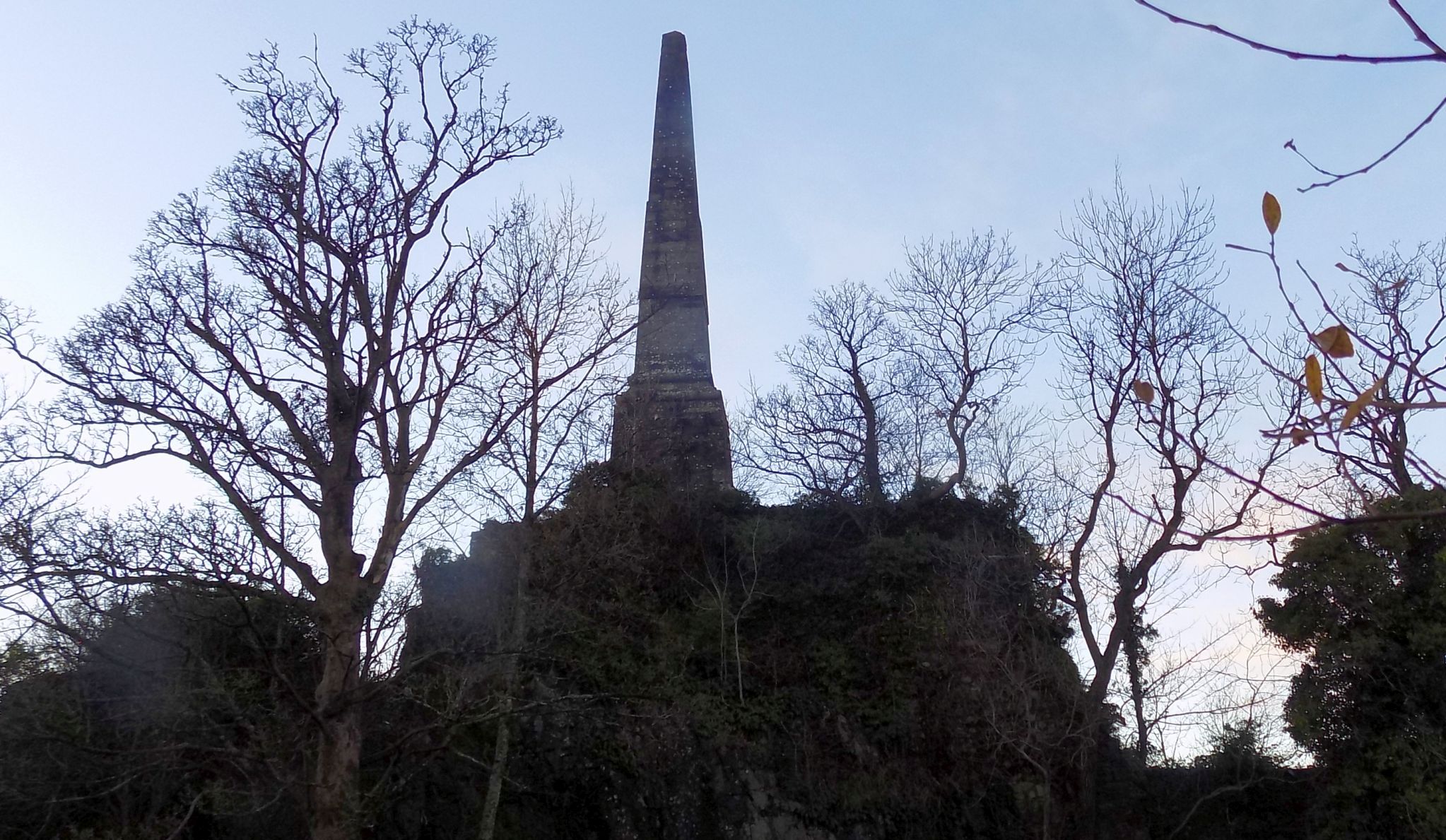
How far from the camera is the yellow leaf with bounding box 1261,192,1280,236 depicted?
301 cm

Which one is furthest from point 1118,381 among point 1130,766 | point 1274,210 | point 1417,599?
point 1274,210

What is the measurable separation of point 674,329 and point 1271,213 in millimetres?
22393

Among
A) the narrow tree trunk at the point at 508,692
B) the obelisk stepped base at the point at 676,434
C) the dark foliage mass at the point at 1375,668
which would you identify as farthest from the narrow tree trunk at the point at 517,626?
the dark foliage mass at the point at 1375,668

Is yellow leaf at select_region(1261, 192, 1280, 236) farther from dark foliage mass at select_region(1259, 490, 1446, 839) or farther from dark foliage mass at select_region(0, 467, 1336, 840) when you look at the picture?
dark foliage mass at select_region(1259, 490, 1446, 839)

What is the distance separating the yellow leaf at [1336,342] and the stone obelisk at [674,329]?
17.9 m

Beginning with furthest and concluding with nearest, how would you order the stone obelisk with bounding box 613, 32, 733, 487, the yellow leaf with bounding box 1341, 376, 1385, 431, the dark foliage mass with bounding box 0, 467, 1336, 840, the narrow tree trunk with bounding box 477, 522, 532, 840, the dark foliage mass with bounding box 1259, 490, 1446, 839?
the stone obelisk with bounding box 613, 32, 733, 487, the dark foliage mass with bounding box 1259, 490, 1446, 839, the narrow tree trunk with bounding box 477, 522, 532, 840, the dark foliage mass with bounding box 0, 467, 1336, 840, the yellow leaf with bounding box 1341, 376, 1385, 431

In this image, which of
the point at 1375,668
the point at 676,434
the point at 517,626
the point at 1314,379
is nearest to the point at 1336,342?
the point at 1314,379

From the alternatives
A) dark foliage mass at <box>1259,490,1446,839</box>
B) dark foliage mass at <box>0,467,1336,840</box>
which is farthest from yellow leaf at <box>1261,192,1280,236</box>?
dark foliage mass at <box>1259,490,1446,839</box>

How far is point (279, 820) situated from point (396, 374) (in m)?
5.35

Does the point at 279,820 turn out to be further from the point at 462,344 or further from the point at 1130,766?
the point at 1130,766

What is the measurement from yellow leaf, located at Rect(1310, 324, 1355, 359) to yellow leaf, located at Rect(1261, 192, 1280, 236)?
1.12 ft

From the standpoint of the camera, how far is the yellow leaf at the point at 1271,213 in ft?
9.87

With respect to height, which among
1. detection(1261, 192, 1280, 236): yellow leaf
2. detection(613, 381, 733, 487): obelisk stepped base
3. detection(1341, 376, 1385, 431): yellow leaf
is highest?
detection(613, 381, 733, 487): obelisk stepped base

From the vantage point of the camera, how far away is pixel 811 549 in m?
19.9
